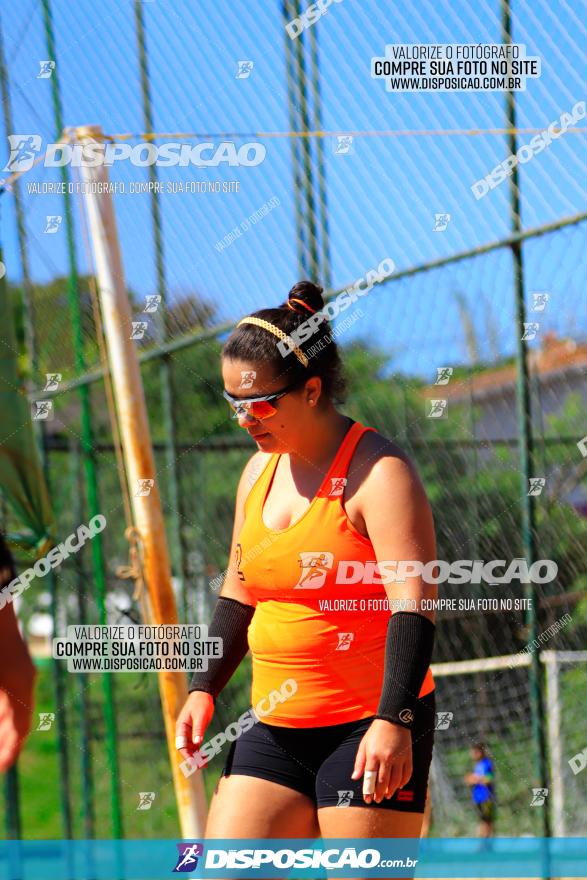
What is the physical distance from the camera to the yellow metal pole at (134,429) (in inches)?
166

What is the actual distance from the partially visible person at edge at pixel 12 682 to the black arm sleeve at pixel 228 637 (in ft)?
3.91

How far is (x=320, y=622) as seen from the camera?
276 centimetres

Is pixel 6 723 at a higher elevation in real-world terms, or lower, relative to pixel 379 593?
lower

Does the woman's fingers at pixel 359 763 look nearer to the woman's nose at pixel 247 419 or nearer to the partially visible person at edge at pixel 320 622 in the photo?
the partially visible person at edge at pixel 320 622

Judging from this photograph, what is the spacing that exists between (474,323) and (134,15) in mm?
2284

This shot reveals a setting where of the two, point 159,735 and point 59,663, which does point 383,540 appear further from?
point 159,735

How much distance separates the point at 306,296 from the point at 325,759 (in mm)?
1169

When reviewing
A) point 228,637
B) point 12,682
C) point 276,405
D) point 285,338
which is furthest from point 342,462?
point 12,682

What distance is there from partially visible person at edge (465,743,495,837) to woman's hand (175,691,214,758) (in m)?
A: 2.29

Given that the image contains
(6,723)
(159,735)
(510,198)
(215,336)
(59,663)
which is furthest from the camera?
(159,735)

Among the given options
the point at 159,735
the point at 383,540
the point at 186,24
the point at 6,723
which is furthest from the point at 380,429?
the point at 6,723

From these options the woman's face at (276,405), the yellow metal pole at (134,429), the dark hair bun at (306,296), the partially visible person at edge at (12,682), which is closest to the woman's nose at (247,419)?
the woman's face at (276,405)

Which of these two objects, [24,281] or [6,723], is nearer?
[6,723]

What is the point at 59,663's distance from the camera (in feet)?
20.8
